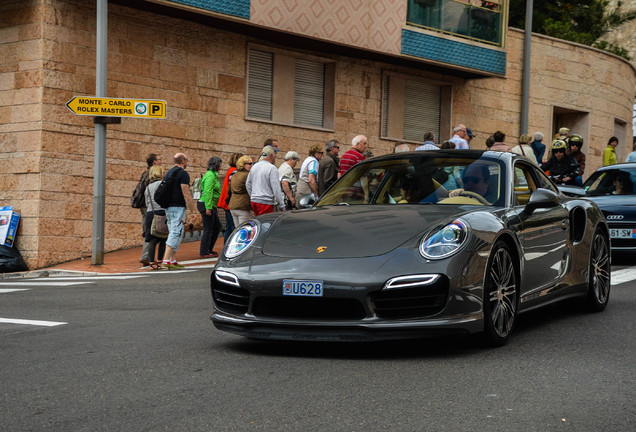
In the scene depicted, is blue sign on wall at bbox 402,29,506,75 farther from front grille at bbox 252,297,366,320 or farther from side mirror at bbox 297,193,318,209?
front grille at bbox 252,297,366,320

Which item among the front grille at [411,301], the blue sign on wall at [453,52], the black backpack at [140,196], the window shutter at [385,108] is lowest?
the front grille at [411,301]

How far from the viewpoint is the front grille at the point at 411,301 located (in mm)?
5695

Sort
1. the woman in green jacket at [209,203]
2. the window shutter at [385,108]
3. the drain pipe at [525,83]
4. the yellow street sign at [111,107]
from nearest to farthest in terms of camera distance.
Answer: the yellow street sign at [111,107] → the woman in green jacket at [209,203] → the window shutter at [385,108] → the drain pipe at [525,83]

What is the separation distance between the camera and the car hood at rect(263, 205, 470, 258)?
19.6 feet

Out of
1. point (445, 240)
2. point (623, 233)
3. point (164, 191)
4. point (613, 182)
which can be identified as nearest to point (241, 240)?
point (445, 240)

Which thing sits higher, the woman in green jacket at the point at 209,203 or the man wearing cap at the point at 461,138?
the man wearing cap at the point at 461,138

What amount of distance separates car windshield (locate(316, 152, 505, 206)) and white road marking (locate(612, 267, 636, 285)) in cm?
428

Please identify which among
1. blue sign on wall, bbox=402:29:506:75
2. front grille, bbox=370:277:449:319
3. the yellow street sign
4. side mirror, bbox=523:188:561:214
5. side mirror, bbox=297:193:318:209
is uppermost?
blue sign on wall, bbox=402:29:506:75

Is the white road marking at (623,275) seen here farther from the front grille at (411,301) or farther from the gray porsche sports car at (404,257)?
the front grille at (411,301)

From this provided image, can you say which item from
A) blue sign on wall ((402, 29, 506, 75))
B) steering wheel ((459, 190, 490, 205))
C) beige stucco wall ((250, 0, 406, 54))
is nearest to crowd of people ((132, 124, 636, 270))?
beige stucco wall ((250, 0, 406, 54))

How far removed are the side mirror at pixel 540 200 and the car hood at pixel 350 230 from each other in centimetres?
66

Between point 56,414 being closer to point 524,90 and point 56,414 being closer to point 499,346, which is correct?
point 499,346

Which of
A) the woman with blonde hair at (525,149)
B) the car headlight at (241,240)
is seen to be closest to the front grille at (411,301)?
the car headlight at (241,240)

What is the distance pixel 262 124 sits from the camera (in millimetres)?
21234
